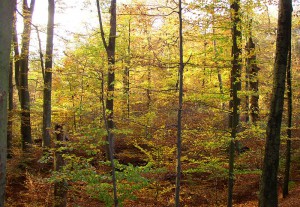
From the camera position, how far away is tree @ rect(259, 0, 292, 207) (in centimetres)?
619

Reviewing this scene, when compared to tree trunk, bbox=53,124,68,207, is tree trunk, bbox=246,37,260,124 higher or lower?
higher

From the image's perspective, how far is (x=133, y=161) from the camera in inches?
569

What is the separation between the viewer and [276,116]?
20.4ft

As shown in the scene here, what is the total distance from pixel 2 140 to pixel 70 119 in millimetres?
16941

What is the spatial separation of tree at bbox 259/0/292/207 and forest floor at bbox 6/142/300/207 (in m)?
2.84

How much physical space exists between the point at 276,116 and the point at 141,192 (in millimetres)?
5826

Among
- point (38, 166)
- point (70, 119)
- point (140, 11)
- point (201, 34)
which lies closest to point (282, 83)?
point (201, 34)

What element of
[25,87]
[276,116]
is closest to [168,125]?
[276,116]

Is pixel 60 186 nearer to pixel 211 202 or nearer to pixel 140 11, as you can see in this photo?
pixel 140 11

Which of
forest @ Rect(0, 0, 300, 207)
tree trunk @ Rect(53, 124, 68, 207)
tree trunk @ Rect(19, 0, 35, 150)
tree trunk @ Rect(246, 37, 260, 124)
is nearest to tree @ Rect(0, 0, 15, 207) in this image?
forest @ Rect(0, 0, 300, 207)

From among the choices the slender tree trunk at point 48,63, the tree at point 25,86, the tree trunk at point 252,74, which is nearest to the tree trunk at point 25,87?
the tree at point 25,86

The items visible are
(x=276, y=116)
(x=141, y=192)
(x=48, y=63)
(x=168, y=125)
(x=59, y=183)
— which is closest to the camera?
(x=276, y=116)

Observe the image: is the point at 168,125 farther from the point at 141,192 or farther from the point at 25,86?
the point at 25,86

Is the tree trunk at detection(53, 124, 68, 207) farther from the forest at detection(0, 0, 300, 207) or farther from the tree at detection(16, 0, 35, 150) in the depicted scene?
the tree at detection(16, 0, 35, 150)
